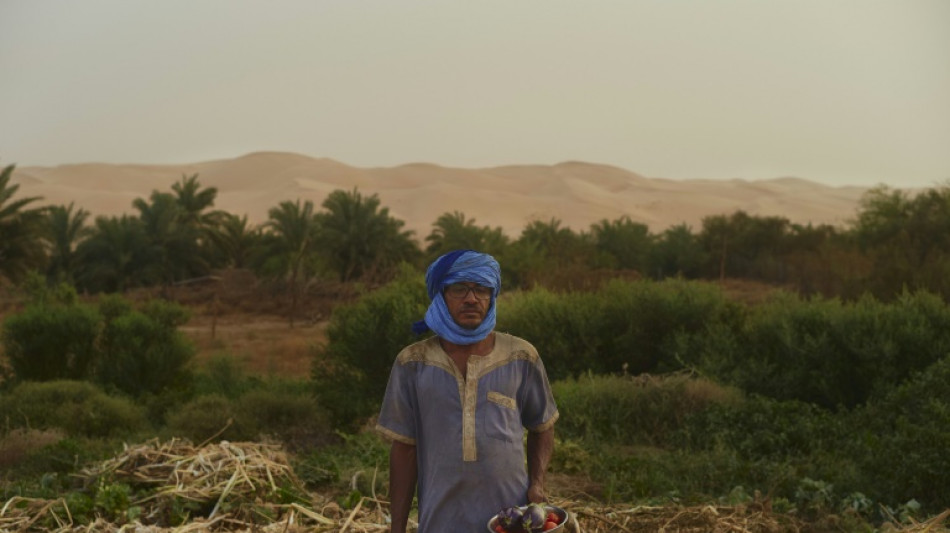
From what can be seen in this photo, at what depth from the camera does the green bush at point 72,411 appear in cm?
1273

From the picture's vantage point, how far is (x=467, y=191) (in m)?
96.7

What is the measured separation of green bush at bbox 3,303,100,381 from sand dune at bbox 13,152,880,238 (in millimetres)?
57785

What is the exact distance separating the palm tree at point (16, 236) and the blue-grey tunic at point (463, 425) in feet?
91.0

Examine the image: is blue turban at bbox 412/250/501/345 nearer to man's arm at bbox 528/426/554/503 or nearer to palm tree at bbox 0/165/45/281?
man's arm at bbox 528/426/554/503

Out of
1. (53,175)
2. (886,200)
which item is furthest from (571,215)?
(53,175)

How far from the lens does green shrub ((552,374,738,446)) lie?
10.8 metres

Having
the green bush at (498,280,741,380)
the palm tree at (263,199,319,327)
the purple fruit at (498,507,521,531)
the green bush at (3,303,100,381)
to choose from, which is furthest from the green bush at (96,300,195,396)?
the palm tree at (263,199,319,327)

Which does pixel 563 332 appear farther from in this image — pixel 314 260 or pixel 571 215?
pixel 571 215

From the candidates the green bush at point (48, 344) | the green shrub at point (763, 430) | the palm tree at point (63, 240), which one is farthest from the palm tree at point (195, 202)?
the green shrub at point (763, 430)

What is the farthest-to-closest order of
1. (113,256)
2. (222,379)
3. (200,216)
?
(200,216), (113,256), (222,379)

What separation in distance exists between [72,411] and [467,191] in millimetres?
84396

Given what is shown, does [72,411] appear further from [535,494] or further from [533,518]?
[533,518]

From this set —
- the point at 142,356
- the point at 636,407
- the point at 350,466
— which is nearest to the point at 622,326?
the point at 636,407

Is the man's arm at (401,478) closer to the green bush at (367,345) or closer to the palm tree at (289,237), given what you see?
the green bush at (367,345)
